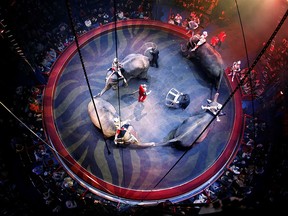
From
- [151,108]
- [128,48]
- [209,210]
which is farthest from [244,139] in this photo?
[209,210]

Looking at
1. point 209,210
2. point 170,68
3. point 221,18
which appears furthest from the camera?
point 221,18

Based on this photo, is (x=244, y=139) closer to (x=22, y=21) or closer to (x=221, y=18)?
(x=221, y=18)

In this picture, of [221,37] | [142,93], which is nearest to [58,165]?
[142,93]

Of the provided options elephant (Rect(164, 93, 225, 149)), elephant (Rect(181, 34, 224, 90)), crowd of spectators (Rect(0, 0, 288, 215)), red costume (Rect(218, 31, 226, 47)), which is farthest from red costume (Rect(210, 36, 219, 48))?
elephant (Rect(164, 93, 225, 149))

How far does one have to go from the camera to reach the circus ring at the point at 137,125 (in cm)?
1156

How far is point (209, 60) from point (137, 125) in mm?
4722

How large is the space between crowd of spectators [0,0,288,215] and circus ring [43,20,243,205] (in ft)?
1.11

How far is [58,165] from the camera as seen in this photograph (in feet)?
38.2

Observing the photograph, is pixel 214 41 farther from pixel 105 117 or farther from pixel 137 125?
pixel 105 117

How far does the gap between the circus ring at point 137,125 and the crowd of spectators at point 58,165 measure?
34 centimetres

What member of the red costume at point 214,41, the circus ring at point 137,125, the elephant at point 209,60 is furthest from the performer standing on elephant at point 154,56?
the red costume at point 214,41

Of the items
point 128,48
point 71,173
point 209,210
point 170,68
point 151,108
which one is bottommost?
point 71,173

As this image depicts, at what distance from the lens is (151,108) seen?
1327 cm

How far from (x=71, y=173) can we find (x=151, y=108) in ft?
15.5
